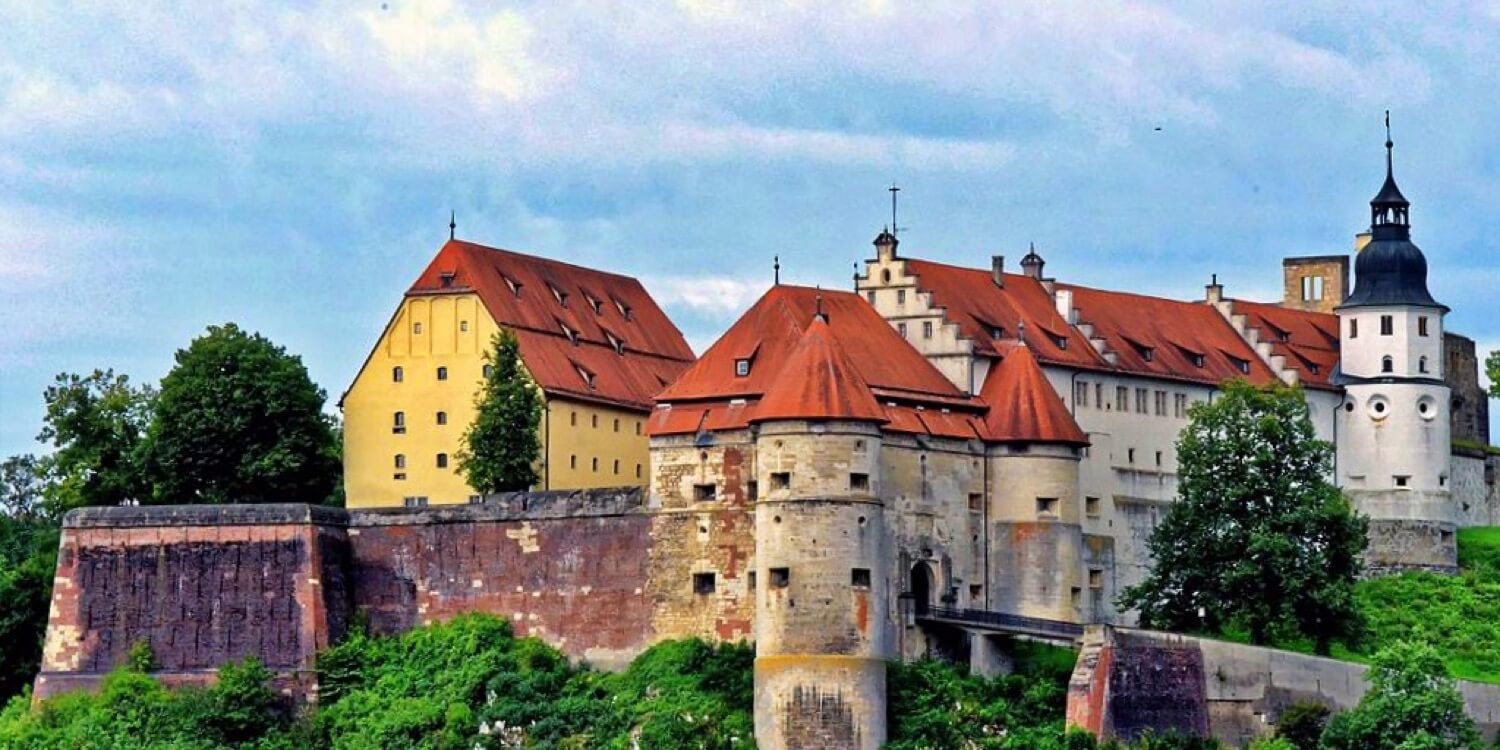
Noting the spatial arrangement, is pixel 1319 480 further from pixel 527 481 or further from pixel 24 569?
pixel 24 569

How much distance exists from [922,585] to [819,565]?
5.60 m

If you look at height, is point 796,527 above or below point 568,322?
below

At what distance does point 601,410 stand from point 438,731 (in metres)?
14.9

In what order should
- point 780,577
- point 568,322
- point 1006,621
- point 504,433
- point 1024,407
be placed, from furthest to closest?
point 568,322 → point 504,433 → point 1024,407 → point 1006,621 → point 780,577

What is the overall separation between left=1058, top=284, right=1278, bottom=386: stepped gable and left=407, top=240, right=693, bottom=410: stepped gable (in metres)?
12.9

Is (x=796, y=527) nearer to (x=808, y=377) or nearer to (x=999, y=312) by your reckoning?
(x=808, y=377)

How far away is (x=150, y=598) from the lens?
103 m

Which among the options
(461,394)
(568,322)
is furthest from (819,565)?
(568,322)

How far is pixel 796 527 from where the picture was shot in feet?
310

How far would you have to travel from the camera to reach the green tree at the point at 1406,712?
92.4m

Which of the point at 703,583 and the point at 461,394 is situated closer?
the point at 703,583

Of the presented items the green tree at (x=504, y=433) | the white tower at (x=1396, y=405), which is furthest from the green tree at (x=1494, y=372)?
the green tree at (x=504, y=433)

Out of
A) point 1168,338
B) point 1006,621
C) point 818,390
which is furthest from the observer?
point 1168,338

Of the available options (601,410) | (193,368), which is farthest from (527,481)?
(193,368)
